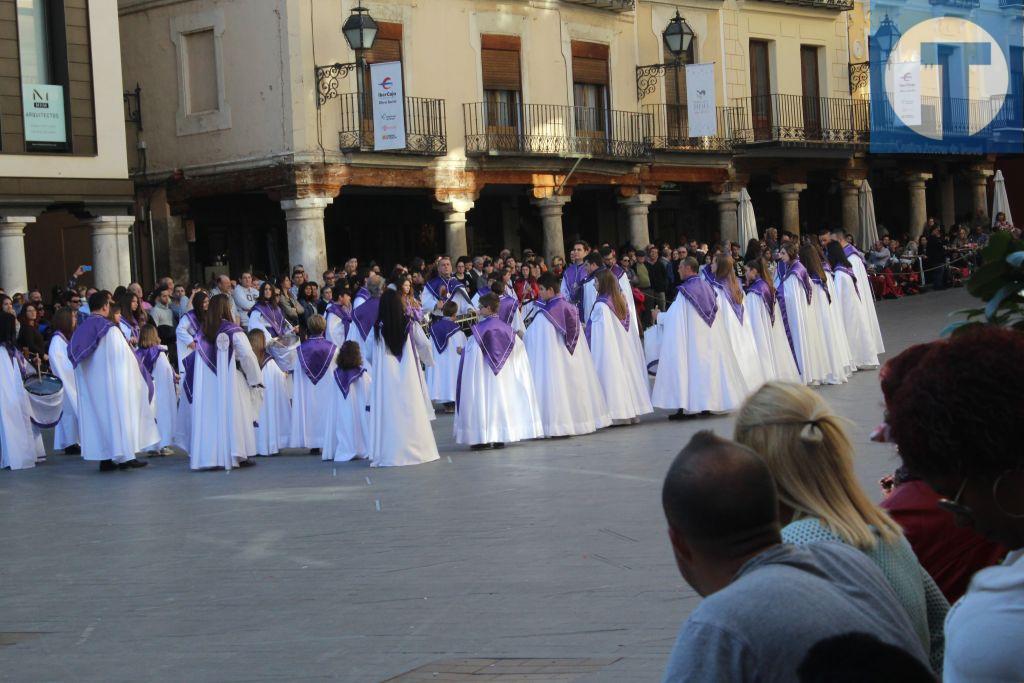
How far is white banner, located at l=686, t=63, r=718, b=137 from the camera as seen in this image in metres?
34.0


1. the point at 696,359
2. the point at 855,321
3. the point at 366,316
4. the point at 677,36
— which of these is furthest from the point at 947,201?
the point at 366,316

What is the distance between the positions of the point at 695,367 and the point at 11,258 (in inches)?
480

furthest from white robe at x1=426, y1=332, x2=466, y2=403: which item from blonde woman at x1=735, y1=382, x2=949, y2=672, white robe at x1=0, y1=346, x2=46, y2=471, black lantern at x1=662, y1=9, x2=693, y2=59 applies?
blonde woman at x1=735, y1=382, x2=949, y2=672

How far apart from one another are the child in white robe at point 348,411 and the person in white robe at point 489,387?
1.00 m

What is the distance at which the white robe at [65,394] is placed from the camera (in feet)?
58.6

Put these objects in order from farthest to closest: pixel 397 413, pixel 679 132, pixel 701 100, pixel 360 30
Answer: pixel 679 132 < pixel 701 100 < pixel 360 30 < pixel 397 413

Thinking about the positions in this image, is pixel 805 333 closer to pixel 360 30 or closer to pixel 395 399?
pixel 395 399

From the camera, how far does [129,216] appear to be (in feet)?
84.3

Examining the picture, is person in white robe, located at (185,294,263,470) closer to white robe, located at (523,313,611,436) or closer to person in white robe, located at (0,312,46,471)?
person in white robe, located at (0,312,46,471)

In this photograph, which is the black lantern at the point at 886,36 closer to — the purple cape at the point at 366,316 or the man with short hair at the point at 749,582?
the purple cape at the point at 366,316

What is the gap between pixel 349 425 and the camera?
15828 mm

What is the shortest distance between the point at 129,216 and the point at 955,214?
29.0 m

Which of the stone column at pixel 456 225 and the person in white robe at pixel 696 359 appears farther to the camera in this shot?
the stone column at pixel 456 225

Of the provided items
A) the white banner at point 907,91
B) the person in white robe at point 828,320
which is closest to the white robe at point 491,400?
the person in white robe at point 828,320
